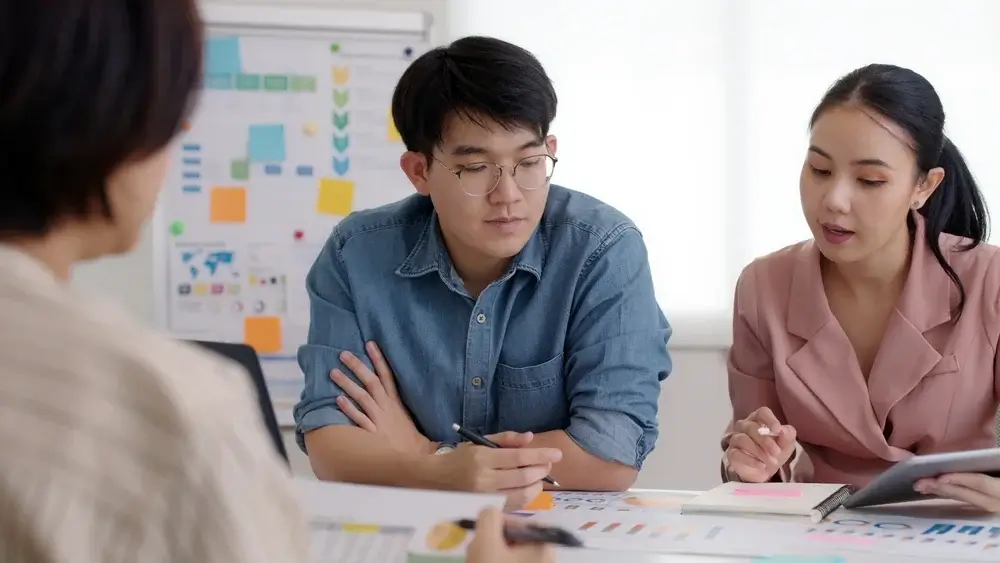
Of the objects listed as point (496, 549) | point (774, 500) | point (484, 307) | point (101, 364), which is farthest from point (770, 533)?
point (101, 364)

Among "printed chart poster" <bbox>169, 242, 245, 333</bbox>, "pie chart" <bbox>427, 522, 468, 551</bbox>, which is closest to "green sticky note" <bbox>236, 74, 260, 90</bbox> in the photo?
"printed chart poster" <bbox>169, 242, 245, 333</bbox>

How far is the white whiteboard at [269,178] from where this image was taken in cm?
297

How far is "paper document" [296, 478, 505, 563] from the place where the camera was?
3.57ft

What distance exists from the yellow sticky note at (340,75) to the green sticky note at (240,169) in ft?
1.17

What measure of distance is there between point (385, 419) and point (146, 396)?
3.86 feet

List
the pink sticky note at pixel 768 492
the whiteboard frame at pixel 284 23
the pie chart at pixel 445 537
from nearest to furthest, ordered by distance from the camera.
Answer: the pie chart at pixel 445 537
the pink sticky note at pixel 768 492
the whiteboard frame at pixel 284 23

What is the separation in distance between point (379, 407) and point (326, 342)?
0.16 m

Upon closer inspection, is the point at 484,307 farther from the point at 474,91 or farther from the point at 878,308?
the point at 878,308

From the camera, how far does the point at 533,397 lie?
5.66 ft

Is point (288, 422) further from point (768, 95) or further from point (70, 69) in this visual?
point (70, 69)

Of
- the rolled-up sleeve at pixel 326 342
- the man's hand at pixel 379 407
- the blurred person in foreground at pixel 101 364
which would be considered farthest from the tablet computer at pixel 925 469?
the blurred person in foreground at pixel 101 364

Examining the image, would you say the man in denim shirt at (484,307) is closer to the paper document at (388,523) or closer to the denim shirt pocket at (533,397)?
the denim shirt pocket at (533,397)

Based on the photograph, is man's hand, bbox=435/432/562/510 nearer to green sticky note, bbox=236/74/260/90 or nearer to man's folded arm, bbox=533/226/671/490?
man's folded arm, bbox=533/226/671/490

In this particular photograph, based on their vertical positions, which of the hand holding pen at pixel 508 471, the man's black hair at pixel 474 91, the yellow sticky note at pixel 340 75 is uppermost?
the man's black hair at pixel 474 91
